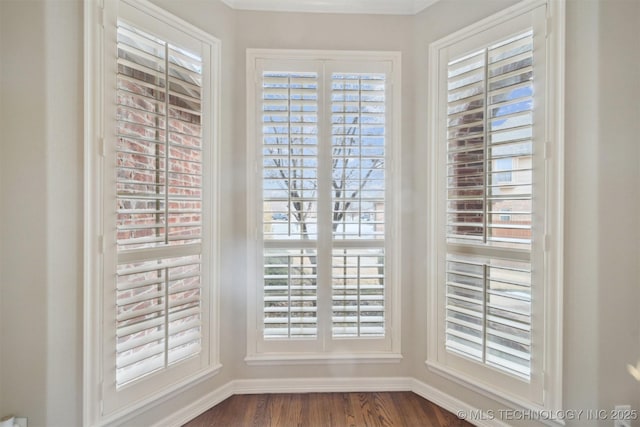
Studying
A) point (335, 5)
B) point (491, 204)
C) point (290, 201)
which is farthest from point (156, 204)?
point (491, 204)

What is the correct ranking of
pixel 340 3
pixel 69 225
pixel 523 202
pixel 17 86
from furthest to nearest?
pixel 340 3 < pixel 523 202 < pixel 69 225 < pixel 17 86

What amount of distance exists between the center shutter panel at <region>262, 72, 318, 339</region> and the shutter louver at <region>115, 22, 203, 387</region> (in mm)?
456

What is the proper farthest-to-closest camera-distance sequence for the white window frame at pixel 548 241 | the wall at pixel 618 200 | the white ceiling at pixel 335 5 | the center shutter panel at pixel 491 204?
the white ceiling at pixel 335 5 < the center shutter panel at pixel 491 204 < the white window frame at pixel 548 241 < the wall at pixel 618 200

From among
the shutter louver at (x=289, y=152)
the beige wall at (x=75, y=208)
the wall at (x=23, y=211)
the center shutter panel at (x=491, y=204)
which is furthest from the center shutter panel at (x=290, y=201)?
the wall at (x=23, y=211)

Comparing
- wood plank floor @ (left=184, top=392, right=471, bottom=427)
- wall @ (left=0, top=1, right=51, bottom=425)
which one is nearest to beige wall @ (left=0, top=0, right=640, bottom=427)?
wall @ (left=0, top=1, right=51, bottom=425)

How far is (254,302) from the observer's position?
2.18m

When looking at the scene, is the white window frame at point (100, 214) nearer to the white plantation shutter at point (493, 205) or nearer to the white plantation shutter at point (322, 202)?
the white plantation shutter at point (322, 202)

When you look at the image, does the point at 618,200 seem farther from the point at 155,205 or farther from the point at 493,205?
the point at 155,205

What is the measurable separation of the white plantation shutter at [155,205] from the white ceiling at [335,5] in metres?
0.43

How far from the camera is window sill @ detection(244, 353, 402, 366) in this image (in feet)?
7.16

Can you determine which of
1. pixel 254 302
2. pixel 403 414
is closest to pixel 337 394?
pixel 403 414

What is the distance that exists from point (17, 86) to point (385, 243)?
6.91 feet

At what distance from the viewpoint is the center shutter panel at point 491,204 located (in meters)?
1.67

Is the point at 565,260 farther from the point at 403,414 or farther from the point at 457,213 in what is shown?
the point at 403,414
